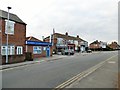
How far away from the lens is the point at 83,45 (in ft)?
331

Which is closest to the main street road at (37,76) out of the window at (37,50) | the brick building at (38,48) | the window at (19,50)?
the window at (19,50)

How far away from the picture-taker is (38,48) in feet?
134

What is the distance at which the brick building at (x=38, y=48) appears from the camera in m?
38.1

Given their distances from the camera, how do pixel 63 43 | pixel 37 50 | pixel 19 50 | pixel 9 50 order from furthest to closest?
pixel 63 43
pixel 37 50
pixel 19 50
pixel 9 50

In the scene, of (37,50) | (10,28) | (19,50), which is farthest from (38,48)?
(10,28)

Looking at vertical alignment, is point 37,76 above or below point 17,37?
below

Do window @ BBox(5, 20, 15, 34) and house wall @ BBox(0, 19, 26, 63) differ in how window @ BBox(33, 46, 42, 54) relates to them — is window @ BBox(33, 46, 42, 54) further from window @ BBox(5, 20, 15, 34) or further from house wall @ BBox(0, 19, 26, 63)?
window @ BBox(5, 20, 15, 34)

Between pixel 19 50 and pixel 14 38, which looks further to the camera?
pixel 19 50

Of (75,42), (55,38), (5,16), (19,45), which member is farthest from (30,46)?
(75,42)

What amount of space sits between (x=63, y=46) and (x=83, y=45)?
27.4 metres

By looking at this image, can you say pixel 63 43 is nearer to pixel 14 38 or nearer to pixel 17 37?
pixel 17 37

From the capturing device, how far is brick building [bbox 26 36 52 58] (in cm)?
3807

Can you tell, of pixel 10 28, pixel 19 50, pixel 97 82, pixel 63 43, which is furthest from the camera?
pixel 63 43

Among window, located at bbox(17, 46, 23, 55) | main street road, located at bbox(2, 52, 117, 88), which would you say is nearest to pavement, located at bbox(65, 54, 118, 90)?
main street road, located at bbox(2, 52, 117, 88)
